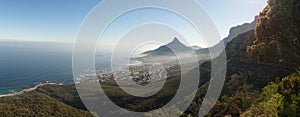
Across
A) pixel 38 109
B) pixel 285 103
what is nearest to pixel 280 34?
pixel 285 103

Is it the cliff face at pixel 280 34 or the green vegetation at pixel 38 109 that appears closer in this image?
the cliff face at pixel 280 34

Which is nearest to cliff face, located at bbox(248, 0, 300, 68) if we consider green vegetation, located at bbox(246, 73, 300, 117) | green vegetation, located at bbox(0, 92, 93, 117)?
green vegetation, located at bbox(246, 73, 300, 117)

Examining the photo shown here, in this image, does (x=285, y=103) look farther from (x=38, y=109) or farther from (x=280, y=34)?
(x=38, y=109)

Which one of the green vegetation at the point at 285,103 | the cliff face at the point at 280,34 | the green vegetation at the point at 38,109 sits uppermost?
the cliff face at the point at 280,34

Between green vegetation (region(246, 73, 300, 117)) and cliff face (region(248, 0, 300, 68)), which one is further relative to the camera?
cliff face (region(248, 0, 300, 68))

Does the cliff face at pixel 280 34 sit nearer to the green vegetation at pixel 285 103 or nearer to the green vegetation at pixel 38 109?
the green vegetation at pixel 285 103

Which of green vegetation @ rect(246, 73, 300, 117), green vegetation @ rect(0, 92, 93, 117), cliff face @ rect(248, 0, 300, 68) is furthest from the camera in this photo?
green vegetation @ rect(0, 92, 93, 117)

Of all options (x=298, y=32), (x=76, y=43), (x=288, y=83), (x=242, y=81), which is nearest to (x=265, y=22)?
(x=298, y=32)

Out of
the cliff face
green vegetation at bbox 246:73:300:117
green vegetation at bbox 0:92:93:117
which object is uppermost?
the cliff face

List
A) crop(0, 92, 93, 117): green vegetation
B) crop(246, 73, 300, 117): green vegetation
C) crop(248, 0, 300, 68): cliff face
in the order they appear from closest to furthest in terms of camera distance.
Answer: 1. crop(246, 73, 300, 117): green vegetation
2. crop(248, 0, 300, 68): cliff face
3. crop(0, 92, 93, 117): green vegetation

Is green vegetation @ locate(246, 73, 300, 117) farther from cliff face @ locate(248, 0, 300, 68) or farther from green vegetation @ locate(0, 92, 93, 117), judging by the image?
green vegetation @ locate(0, 92, 93, 117)

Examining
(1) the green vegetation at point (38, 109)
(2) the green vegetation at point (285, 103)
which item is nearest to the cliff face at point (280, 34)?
(2) the green vegetation at point (285, 103)
